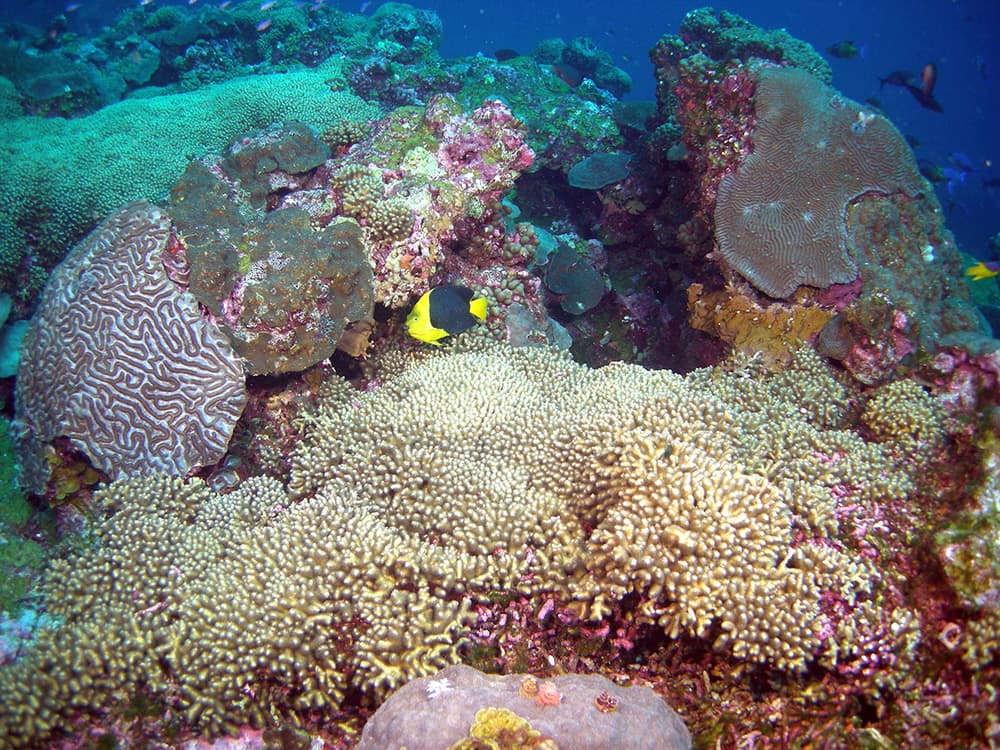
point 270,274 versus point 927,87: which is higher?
point 927,87

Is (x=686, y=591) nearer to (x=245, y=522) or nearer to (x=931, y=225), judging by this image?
(x=245, y=522)

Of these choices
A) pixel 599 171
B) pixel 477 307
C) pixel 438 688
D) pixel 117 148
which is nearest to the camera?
pixel 438 688

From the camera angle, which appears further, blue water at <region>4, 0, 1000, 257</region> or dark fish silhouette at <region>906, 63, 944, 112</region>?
blue water at <region>4, 0, 1000, 257</region>

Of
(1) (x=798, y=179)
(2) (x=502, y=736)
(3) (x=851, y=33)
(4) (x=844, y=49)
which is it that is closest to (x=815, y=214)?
(1) (x=798, y=179)

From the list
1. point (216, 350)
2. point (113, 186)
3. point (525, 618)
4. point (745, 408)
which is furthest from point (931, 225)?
point (113, 186)

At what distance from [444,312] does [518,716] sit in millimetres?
2850

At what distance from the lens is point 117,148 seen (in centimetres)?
909

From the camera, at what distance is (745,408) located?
4715mm

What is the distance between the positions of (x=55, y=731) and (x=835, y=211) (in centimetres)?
722

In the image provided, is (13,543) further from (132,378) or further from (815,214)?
(815,214)

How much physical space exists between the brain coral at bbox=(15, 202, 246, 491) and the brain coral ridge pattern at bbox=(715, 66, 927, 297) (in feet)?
16.5

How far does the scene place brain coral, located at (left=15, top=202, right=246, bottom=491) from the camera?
4.44 m

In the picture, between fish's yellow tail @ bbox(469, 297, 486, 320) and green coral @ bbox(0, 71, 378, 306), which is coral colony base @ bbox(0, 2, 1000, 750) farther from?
fish's yellow tail @ bbox(469, 297, 486, 320)

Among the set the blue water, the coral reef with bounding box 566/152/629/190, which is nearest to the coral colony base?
the coral reef with bounding box 566/152/629/190
